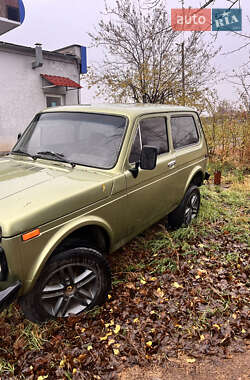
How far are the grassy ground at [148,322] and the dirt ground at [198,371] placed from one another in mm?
47

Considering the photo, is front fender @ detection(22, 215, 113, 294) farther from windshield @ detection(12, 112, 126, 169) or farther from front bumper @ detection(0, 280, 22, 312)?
windshield @ detection(12, 112, 126, 169)

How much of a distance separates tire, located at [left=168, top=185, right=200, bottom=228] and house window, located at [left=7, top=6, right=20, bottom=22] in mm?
11883

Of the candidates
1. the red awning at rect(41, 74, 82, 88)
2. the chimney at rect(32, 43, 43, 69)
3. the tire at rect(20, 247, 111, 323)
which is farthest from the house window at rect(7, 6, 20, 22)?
the tire at rect(20, 247, 111, 323)

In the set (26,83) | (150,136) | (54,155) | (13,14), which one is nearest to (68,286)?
(54,155)

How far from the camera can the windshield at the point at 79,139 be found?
10.4ft

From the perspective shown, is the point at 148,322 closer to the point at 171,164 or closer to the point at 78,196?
the point at 78,196

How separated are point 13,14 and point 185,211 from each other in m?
12.3

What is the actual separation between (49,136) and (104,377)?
2.60 metres

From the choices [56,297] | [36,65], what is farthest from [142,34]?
[56,297]

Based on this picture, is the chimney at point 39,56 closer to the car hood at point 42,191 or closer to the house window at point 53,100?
the house window at point 53,100

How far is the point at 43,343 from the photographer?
2.58 metres

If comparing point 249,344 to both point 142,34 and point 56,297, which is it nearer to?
point 56,297

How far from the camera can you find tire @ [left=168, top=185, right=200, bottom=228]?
4.58 m

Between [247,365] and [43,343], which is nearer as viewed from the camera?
[247,365]
